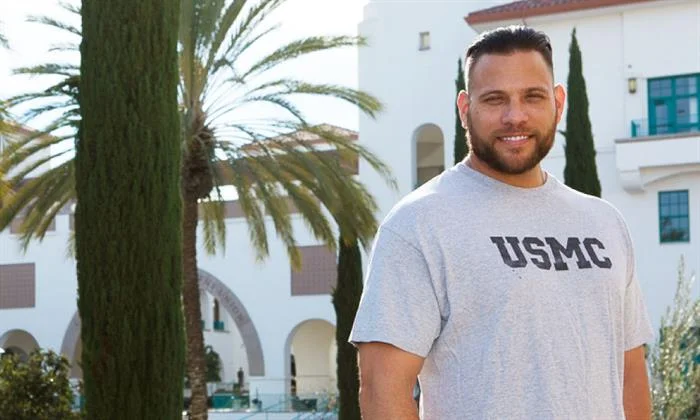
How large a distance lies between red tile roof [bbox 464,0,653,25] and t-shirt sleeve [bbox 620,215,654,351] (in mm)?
24975

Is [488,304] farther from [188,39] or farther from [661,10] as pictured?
[661,10]

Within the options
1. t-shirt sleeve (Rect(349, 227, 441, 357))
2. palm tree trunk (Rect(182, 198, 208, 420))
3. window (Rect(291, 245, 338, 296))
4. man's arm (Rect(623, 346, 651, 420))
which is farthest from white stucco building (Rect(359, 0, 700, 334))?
t-shirt sleeve (Rect(349, 227, 441, 357))

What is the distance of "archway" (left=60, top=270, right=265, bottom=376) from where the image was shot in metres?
33.1

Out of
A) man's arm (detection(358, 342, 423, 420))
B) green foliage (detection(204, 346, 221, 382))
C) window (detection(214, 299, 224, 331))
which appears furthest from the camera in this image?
window (detection(214, 299, 224, 331))

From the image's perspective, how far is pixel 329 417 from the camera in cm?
2873

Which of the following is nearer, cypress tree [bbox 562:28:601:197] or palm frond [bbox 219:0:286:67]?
palm frond [bbox 219:0:286:67]

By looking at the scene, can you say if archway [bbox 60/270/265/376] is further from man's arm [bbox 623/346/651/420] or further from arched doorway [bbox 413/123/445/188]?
man's arm [bbox 623/346/651/420]

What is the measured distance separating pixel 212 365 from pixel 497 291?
132ft

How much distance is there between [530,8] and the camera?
27719mm

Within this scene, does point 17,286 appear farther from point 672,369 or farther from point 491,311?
point 491,311

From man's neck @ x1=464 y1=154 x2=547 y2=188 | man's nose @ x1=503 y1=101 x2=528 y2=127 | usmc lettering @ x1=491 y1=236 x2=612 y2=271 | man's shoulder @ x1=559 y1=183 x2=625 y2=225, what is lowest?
usmc lettering @ x1=491 y1=236 x2=612 y2=271

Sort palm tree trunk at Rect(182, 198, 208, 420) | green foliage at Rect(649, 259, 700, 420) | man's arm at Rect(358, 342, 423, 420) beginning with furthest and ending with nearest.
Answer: palm tree trunk at Rect(182, 198, 208, 420) < green foliage at Rect(649, 259, 700, 420) < man's arm at Rect(358, 342, 423, 420)

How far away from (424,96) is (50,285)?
12.8 meters

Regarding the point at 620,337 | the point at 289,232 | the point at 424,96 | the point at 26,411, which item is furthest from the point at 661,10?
the point at 620,337
